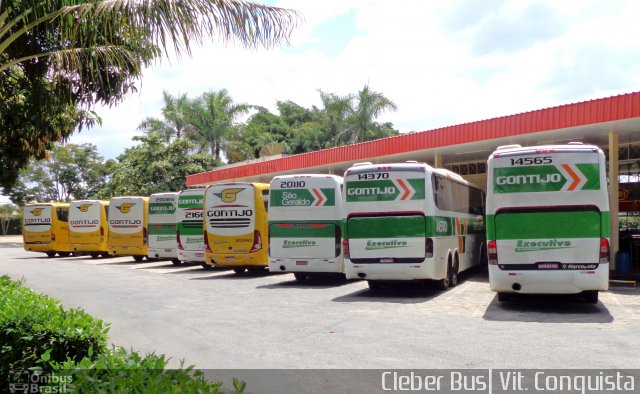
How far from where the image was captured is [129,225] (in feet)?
87.5

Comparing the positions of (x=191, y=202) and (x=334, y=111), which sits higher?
(x=334, y=111)

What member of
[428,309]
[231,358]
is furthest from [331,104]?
[231,358]

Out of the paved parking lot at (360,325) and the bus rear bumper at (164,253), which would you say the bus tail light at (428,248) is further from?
the bus rear bumper at (164,253)

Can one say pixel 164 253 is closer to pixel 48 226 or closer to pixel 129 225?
pixel 129 225

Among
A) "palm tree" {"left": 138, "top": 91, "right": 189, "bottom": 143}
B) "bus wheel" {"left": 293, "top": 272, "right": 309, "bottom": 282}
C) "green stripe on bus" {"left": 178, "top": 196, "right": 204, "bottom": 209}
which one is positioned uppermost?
"palm tree" {"left": 138, "top": 91, "right": 189, "bottom": 143}

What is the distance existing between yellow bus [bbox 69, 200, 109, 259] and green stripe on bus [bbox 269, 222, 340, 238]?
1632cm

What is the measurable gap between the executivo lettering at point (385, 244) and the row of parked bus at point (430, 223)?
0.02 metres

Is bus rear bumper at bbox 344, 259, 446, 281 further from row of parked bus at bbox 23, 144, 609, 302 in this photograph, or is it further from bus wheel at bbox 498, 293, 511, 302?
bus wheel at bbox 498, 293, 511, 302

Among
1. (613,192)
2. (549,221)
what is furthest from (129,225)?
(549,221)

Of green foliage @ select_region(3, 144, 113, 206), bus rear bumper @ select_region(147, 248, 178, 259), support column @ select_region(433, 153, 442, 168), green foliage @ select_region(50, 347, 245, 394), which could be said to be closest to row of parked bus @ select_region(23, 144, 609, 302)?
support column @ select_region(433, 153, 442, 168)

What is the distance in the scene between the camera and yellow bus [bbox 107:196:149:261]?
26.5 m

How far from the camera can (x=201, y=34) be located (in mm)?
8672

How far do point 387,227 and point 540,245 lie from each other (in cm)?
348

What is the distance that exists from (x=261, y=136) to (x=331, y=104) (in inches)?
316
